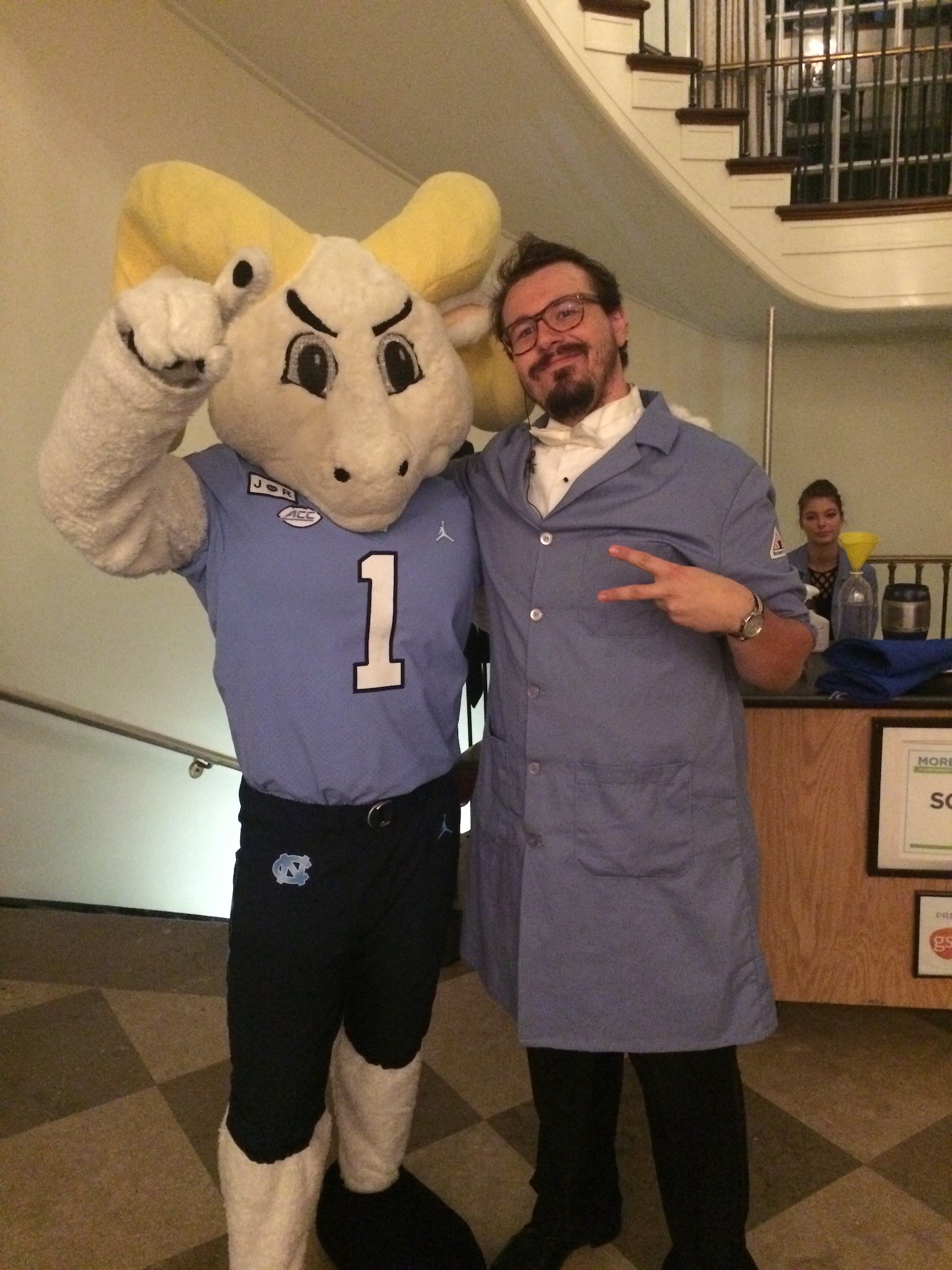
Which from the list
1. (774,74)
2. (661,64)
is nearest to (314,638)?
(661,64)

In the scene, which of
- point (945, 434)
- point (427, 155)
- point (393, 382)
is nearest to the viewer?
point (393, 382)

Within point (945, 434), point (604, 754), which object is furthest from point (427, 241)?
point (945, 434)

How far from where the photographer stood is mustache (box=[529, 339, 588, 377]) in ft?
4.31

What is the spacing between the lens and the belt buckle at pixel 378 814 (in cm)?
124

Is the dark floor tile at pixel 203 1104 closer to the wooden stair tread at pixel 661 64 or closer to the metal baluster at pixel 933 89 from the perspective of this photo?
the wooden stair tread at pixel 661 64

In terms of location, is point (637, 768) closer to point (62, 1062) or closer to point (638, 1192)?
point (638, 1192)

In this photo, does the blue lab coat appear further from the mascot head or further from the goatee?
the mascot head

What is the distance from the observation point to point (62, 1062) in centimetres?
197

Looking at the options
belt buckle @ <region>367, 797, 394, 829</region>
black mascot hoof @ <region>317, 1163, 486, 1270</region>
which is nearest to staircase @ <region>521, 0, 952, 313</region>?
belt buckle @ <region>367, 797, 394, 829</region>

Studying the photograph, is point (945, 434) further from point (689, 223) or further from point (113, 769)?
point (113, 769)

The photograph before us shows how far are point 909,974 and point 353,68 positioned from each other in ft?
9.63

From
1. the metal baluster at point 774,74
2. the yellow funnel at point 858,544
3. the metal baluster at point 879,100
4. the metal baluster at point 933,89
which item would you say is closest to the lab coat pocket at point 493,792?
the yellow funnel at point 858,544

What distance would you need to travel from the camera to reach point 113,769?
3051 millimetres

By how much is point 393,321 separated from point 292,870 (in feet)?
2.41
